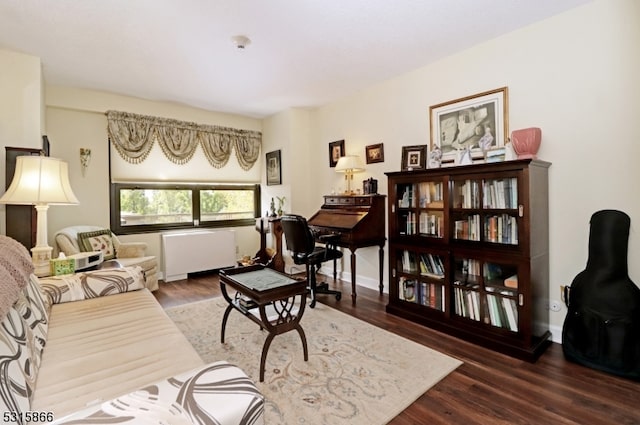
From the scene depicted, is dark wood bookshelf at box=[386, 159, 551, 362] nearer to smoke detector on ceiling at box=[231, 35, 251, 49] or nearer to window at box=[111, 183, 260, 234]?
smoke detector on ceiling at box=[231, 35, 251, 49]

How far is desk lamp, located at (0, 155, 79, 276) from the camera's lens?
7.48 feet

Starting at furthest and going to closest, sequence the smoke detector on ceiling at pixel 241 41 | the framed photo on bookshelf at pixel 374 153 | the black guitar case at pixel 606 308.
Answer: the framed photo on bookshelf at pixel 374 153 < the smoke detector on ceiling at pixel 241 41 < the black guitar case at pixel 606 308

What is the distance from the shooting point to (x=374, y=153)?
158 inches

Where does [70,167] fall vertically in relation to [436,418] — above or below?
above

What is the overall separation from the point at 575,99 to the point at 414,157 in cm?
142

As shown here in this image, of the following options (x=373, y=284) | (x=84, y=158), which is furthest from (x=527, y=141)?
(x=84, y=158)

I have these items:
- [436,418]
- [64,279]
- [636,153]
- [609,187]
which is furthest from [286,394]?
[636,153]

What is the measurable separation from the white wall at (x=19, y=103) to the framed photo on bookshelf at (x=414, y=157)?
148 inches

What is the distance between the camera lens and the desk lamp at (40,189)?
7.48 feet

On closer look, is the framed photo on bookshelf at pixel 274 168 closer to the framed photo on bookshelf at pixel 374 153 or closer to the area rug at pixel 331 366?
the framed photo on bookshelf at pixel 374 153

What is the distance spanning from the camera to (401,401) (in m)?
1.82

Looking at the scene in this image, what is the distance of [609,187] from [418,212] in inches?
55.0

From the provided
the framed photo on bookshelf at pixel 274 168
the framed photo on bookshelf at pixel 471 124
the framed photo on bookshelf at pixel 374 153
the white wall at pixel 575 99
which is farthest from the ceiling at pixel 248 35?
the framed photo on bookshelf at pixel 274 168

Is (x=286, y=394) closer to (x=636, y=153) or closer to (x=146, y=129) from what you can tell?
(x=636, y=153)
